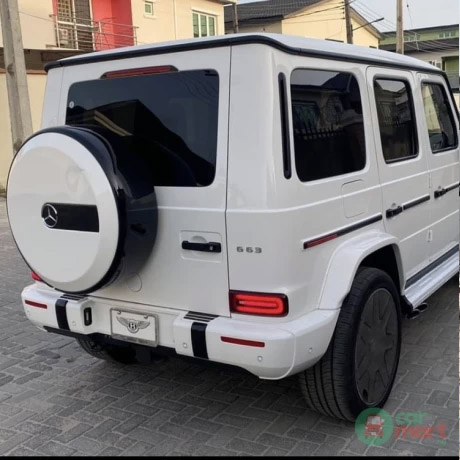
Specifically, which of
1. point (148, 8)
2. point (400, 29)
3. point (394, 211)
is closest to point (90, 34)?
point (148, 8)

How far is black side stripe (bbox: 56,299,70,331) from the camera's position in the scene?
3242 mm

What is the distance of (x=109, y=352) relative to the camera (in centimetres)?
397

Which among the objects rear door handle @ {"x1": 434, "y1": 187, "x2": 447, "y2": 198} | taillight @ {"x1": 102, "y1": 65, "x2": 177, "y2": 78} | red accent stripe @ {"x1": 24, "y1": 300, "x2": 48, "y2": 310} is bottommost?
red accent stripe @ {"x1": 24, "y1": 300, "x2": 48, "y2": 310}

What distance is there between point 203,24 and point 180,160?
2160cm

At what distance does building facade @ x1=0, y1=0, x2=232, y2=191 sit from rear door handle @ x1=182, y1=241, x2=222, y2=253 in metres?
12.0

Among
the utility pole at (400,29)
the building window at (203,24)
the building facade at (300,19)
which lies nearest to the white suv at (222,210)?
the building window at (203,24)

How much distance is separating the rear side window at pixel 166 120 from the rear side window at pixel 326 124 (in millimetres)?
422

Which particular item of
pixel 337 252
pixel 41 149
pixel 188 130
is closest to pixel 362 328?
pixel 337 252

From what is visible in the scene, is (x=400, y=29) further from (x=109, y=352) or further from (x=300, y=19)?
(x=109, y=352)

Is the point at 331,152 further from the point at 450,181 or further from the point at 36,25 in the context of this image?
the point at 36,25

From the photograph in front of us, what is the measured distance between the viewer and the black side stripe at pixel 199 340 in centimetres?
279

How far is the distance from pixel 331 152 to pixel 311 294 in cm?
78

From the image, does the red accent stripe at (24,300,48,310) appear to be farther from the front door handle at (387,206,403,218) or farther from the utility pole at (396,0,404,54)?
the utility pole at (396,0,404,54)

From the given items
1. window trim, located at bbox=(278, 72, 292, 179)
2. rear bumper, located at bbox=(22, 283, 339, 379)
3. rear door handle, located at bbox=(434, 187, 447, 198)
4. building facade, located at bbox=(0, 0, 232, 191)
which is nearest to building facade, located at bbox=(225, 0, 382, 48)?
building facade, located at bbox=(0, 0, 232, 191)
